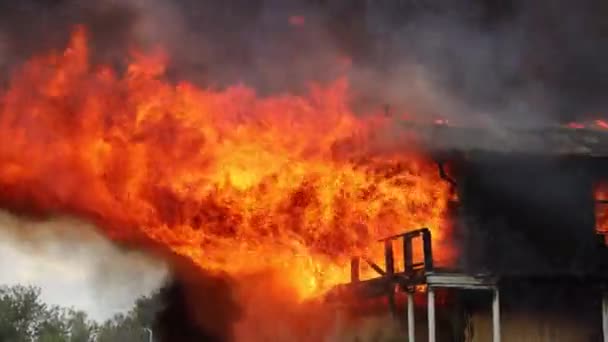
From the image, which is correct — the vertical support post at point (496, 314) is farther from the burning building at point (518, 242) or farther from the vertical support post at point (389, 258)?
the vertical support post at point (389, 258)

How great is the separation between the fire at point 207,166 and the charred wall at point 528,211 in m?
0.72

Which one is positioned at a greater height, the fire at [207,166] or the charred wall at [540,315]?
the fire at [207,166]

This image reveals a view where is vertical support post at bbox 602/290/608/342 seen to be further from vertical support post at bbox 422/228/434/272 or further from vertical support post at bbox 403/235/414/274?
vertical support post at bbox 403/235/414/274

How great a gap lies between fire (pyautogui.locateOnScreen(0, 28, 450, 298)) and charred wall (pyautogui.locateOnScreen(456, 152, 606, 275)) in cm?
72

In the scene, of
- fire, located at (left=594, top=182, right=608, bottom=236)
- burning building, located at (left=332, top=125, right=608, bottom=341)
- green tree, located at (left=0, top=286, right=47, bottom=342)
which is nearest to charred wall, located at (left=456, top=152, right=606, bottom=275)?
burning building, located at (left=332, top=125, right=608, bottom=341)

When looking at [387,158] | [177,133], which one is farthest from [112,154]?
[387,158]

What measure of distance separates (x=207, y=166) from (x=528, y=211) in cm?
724

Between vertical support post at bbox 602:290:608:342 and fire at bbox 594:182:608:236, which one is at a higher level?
fire at bbox 594:182:608:236

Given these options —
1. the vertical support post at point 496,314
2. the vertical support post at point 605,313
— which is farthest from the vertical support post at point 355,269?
the vertical support post at point 605,313

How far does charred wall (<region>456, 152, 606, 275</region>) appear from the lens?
18.4 metres

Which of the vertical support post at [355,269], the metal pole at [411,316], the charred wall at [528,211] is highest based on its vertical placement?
the charred wall at [528,211]

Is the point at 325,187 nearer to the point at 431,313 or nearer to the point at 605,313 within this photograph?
the point at 431,313

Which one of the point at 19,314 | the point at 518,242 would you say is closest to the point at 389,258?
the point at 518,242

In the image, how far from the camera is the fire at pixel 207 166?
15.9 meters
